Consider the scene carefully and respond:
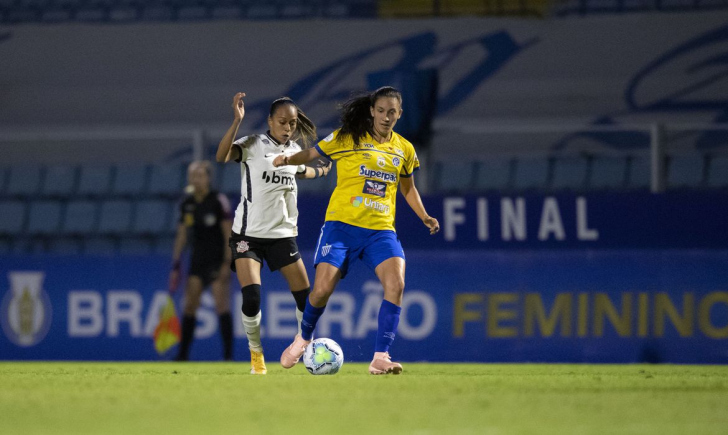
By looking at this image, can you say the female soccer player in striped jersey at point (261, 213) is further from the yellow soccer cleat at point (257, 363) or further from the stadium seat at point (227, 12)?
the stadium seat at point (227, 12)

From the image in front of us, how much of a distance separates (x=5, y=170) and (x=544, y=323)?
290 inches

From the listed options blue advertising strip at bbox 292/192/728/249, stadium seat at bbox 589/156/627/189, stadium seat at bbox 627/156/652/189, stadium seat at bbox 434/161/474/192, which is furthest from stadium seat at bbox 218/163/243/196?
stadium seat at bbox 627/156/652/189

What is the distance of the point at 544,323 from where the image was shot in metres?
10.5

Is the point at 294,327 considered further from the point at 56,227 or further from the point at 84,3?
the point at 84,3

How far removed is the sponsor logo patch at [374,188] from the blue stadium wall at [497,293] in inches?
130

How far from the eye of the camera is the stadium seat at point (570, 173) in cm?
1386

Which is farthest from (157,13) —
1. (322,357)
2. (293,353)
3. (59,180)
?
(322,357)

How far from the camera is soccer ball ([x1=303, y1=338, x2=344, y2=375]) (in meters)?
7.62

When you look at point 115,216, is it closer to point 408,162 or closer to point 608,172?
point 608,172

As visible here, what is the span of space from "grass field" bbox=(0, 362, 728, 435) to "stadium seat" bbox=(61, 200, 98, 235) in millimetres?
5009

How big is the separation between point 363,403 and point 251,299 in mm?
2558

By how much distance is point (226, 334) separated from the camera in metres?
10.8

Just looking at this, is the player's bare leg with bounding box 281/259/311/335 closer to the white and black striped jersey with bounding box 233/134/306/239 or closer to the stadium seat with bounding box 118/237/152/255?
the white and black striped jersey with bounding box 233/134/306/239

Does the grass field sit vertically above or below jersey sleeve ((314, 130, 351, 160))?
below
